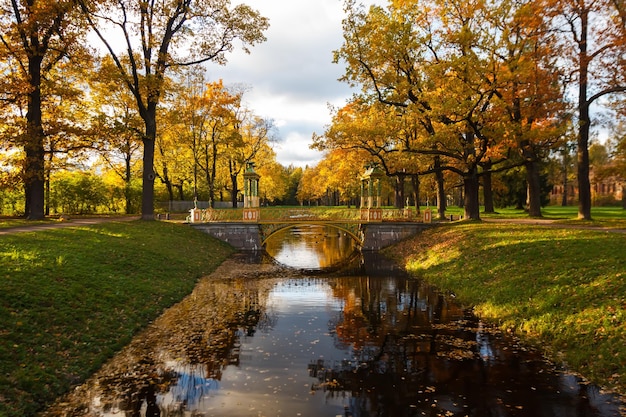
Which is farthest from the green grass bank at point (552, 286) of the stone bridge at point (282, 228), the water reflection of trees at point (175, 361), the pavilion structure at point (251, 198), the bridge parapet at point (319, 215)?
the pavilion structure at point (251, 198)

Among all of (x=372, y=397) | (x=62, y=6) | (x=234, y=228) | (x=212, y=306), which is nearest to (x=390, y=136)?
(x=234, y=228)

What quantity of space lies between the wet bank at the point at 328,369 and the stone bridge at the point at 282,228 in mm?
16300

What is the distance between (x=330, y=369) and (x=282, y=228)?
22.5 metres

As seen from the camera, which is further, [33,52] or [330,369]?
[33,52]

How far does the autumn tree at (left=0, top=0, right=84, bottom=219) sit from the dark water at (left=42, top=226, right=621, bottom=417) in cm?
1577

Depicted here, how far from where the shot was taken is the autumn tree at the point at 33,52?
69.8 ft

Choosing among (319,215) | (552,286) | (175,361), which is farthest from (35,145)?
(552,286)

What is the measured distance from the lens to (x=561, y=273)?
1231 cm

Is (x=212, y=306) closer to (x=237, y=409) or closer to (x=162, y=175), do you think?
(x=237, y=409)

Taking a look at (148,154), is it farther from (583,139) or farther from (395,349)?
(583,139)

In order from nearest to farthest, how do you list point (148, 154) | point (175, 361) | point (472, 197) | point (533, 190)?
point (175, 361) → point (148, 154) → point (472, 197) → point (533, 190)

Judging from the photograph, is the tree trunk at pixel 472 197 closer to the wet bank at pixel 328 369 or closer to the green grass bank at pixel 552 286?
the green grass bank at pixel 552 286

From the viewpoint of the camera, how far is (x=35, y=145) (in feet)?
73.0

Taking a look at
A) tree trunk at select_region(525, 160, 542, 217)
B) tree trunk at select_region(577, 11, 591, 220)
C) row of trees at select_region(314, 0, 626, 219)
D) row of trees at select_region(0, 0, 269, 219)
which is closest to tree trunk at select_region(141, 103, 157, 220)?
row of trees at select_region(0, 0, 269, 219)
